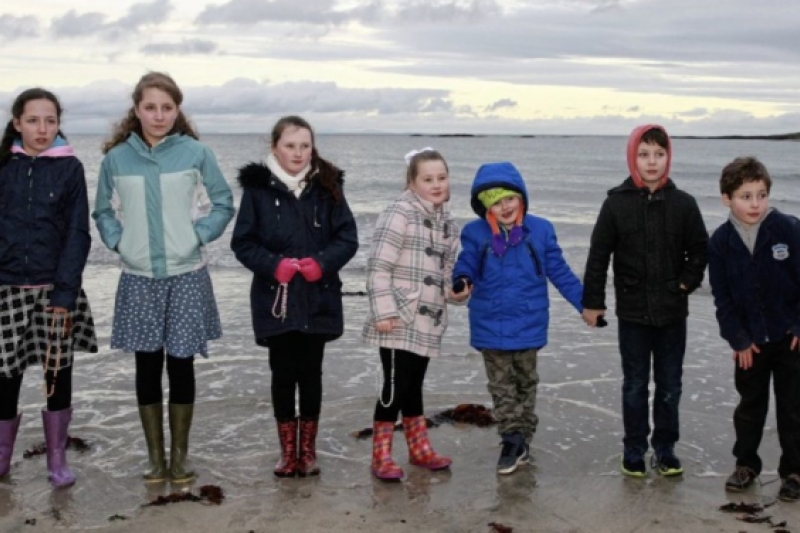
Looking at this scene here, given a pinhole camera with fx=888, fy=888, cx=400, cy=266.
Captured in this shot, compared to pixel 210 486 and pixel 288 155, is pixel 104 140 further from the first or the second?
pixel 210 486

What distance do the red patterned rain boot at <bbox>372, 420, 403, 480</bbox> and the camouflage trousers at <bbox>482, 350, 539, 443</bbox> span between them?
2.22 feet

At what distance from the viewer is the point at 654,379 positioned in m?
5.30

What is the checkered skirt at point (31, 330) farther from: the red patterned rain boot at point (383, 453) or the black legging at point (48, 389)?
the red patterned rain boot at point (383, 453)

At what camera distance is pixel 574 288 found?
5.42m

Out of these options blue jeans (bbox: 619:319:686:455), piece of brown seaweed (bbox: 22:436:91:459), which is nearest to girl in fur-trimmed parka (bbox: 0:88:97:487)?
piece of brown seaweed (bbox: 22:436:91:459)

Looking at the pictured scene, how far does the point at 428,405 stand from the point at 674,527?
2.58 metres

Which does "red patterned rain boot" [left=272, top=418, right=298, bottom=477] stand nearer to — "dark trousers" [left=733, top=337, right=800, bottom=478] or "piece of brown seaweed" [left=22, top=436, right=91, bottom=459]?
"piece of brown seaweed" [left=22, top=436, right=91, bottom=459]

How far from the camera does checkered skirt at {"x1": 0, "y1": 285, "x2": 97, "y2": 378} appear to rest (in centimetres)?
495

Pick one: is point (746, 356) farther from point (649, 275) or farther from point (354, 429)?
point (354, 429)

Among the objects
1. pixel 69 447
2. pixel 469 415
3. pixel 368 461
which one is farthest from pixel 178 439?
pixel 469 415

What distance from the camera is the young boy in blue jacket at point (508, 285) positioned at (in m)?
5.31

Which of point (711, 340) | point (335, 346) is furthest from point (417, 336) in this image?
point (711, 340)

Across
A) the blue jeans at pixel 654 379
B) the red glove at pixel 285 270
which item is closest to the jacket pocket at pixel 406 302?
the red glove at pixel 285 270

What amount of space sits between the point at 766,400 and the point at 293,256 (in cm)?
286
